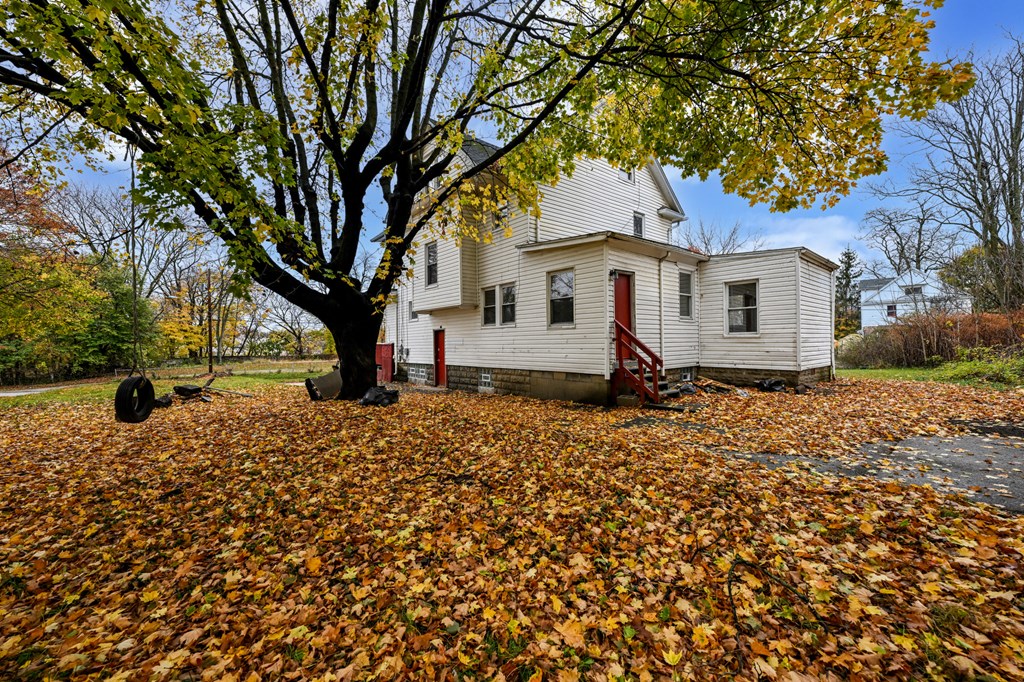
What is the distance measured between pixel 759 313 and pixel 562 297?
19.7 feet

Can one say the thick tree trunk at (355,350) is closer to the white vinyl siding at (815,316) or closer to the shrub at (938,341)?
the white vinyl siding at (815,316)

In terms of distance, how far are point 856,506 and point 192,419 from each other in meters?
11.2

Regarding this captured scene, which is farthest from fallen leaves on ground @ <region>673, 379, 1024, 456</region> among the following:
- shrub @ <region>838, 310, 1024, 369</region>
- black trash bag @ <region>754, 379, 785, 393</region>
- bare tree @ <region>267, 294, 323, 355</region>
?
bare tree @ <region>267, 294, 323, 355</region>

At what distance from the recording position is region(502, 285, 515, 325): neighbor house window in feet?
41.1

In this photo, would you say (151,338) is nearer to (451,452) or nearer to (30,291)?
(30,291)

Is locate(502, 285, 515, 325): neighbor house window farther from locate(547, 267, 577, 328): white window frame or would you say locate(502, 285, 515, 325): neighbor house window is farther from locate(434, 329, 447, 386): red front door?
locate(434, 329, 447, 386): red front door

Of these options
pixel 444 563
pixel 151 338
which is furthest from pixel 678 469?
pixel 151 338

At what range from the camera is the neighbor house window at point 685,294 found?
1230 centimetres

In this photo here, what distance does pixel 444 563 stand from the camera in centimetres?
338

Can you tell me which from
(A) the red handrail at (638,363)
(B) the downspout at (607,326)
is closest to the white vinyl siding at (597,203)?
(B) the downspout at (607,326)

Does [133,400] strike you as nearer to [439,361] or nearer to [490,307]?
[490,307]

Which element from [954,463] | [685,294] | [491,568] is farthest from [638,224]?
[491,568]

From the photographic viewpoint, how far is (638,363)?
380 inches

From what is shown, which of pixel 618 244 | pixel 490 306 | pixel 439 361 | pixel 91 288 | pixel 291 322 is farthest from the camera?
pixel 291 322
